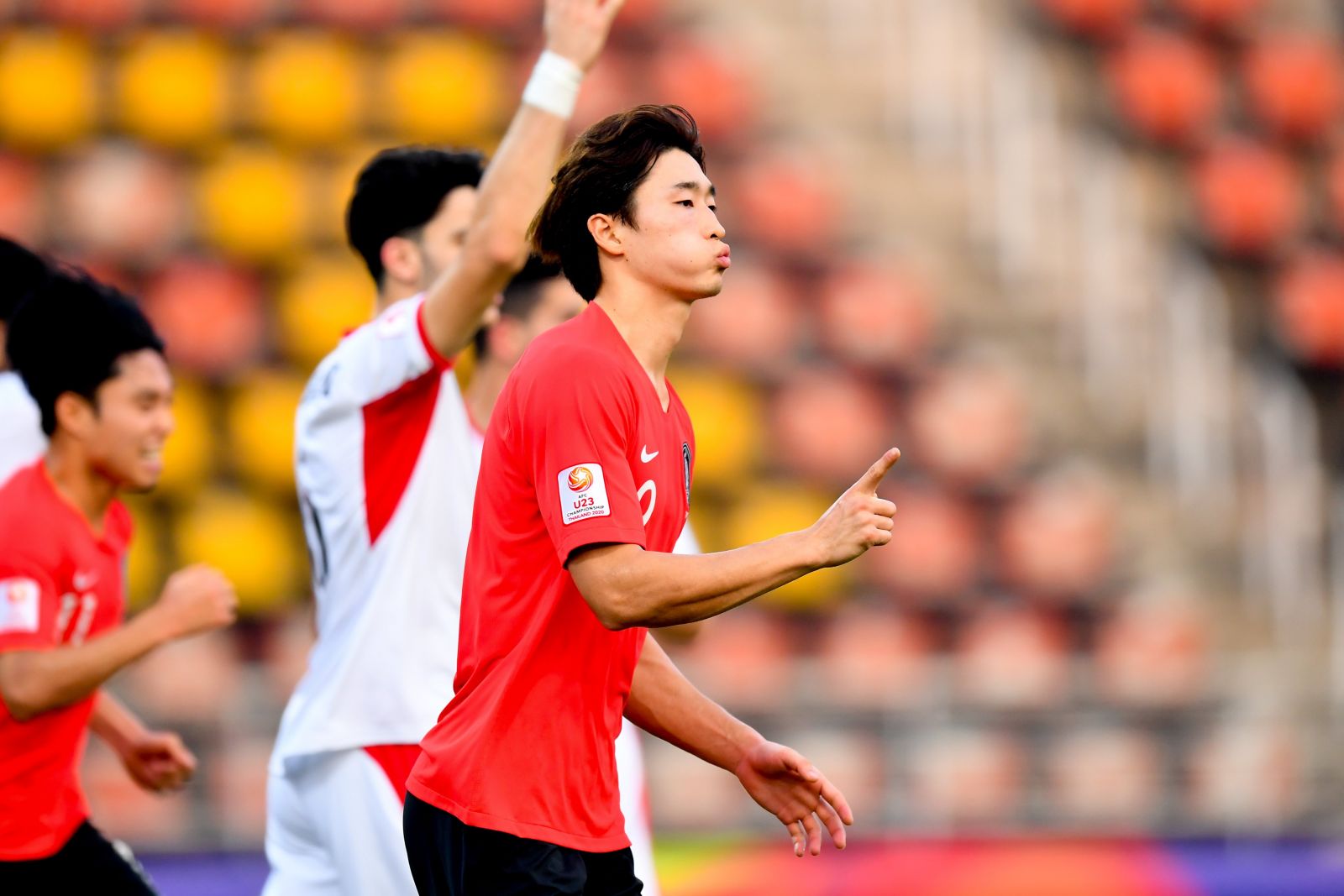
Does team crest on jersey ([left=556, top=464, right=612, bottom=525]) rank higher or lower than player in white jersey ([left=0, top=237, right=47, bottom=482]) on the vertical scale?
lower

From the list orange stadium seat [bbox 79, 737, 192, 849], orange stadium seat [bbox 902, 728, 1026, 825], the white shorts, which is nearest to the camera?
the white shorts

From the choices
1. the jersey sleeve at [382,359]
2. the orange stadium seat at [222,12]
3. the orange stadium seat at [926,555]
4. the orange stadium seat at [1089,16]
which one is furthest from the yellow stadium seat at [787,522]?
the jersey sleeve at [382,359]

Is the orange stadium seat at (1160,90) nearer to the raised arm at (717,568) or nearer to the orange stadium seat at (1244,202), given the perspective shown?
the orange stadium seat at (1244,202)

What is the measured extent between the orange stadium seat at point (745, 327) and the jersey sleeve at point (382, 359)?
7050mm

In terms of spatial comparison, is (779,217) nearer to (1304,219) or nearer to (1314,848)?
(1304,219)

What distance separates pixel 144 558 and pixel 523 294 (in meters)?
6.28

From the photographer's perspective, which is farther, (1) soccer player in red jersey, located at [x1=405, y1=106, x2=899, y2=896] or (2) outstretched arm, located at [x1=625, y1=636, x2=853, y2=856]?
(2) outstretched arm, located at [x1=625, y1=636, x2=853, y2=856]

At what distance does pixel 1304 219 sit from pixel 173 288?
8.03 metres

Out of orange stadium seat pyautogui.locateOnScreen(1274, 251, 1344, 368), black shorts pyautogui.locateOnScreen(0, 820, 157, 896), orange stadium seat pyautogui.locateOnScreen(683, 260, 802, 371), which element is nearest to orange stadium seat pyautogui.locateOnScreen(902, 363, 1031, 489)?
orange stadium seat pyautogui.locateOnScreen(683, 260, 802, 371)

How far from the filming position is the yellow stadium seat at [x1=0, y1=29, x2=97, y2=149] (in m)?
12.0

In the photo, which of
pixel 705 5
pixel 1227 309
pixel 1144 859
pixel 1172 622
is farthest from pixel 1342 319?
pixel 1144 859

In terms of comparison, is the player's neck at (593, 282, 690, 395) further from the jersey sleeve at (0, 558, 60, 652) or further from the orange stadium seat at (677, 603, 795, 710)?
the orange stadium seat at (677, 603, 795, 710)

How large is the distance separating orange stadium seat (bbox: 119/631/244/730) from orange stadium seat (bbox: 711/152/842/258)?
4389 millimetres

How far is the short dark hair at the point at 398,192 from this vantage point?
4645 mm
